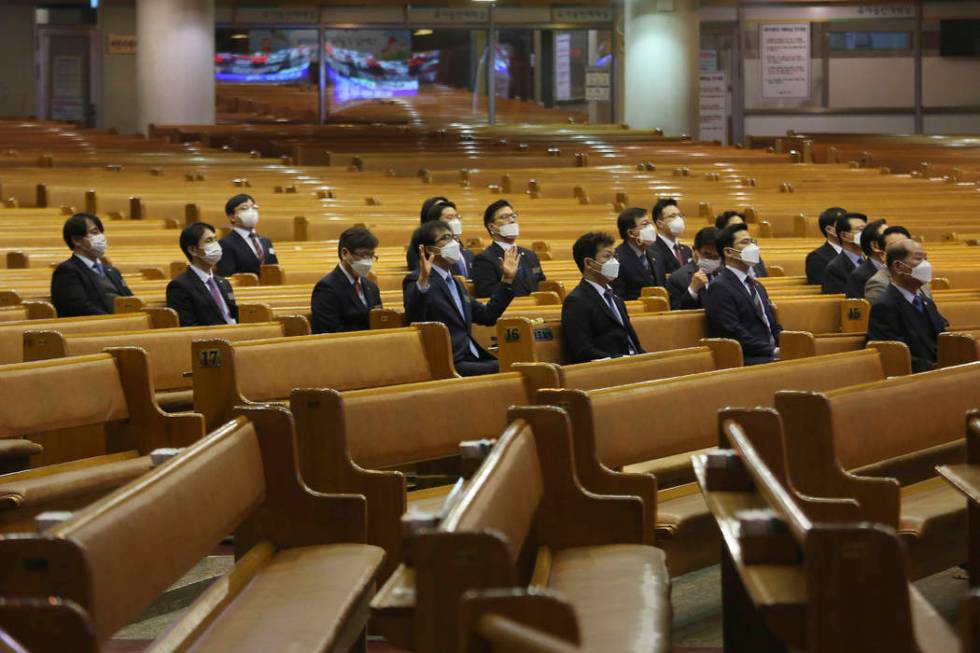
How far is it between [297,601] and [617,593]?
2.04 ft

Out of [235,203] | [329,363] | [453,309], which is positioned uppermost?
Result: [235,203]

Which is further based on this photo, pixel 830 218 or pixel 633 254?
pixel 830 218

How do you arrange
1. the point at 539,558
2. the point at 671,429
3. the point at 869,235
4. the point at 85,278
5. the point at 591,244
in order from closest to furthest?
the point at 539,558
the point at 671,429
the point at 591,244
the point at 85,278
the point at 869,235

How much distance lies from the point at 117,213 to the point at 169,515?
27.0 feet

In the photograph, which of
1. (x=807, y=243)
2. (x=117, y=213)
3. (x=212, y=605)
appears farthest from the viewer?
(x=117, y=213)

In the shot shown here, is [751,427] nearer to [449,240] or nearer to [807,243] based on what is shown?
[449,240]

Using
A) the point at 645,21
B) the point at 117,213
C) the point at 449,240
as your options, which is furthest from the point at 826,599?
the point at 645,21

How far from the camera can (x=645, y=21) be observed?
18719mm

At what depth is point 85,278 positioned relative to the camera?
6.81m

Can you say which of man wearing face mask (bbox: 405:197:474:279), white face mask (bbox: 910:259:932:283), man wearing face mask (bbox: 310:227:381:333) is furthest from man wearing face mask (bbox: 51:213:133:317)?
white face mask (bbox: 910:259:932:283)

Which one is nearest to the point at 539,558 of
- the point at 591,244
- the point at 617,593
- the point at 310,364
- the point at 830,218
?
the point at 617,593

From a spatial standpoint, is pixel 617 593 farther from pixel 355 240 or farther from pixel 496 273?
pixel 496 273

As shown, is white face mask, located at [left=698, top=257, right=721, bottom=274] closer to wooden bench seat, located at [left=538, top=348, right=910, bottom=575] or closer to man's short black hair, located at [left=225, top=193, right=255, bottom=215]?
man's short black hair, located at [left=225, top=193, right=255, bottom=215]

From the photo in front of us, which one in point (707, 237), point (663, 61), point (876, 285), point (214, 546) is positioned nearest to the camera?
point (214, 546)
